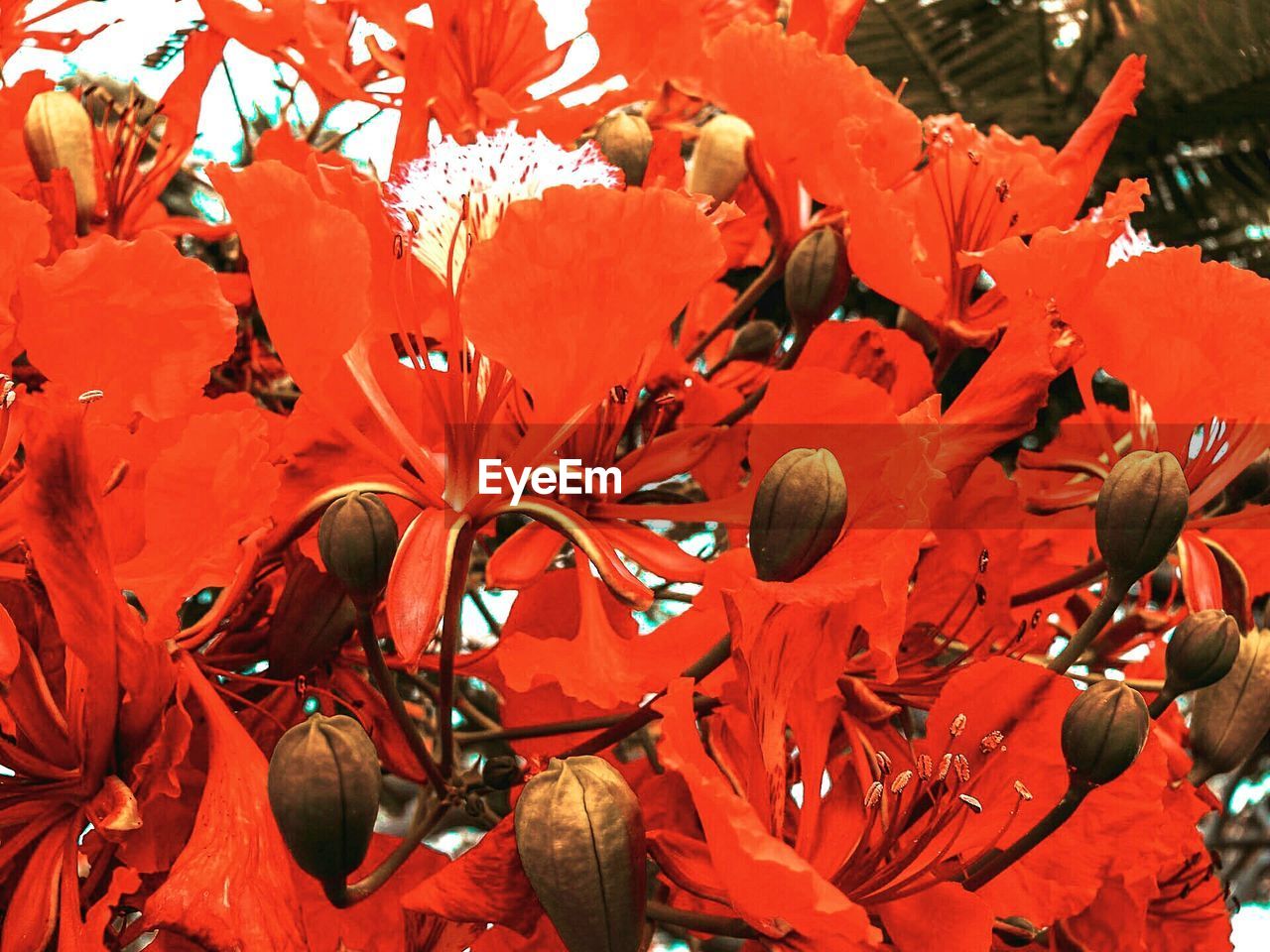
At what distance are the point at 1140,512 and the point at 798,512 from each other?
21 centimetres

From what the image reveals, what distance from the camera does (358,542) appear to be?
2.54 ft

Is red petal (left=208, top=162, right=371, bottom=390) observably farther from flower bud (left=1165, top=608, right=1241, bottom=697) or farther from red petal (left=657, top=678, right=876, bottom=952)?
flower bud (left=1165, top=608, right=1241, bottom=697)

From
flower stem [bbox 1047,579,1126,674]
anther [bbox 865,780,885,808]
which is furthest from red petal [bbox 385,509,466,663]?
flower stem [bbox 1047,579,1126,674]

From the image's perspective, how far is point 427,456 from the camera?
92cm

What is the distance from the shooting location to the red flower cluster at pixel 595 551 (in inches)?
30.5

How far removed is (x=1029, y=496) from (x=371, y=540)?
0.52 m

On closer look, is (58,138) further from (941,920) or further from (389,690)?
(941,920)

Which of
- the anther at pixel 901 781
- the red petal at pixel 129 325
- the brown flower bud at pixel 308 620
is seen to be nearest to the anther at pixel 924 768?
the anther at pixel 901 781

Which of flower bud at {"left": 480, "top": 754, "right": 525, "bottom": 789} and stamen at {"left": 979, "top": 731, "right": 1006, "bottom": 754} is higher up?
flower bud at {"left": 480, "top": 754, "right": 525, "bottom": 789}

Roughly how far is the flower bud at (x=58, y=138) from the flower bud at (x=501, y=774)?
1.68 feet

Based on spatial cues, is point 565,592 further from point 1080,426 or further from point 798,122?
point 1080,426

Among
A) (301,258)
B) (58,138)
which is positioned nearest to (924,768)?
(301,258)

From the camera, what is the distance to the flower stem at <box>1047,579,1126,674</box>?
0.87 m

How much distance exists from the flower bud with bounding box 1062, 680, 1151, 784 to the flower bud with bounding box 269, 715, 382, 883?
14.4 inches
